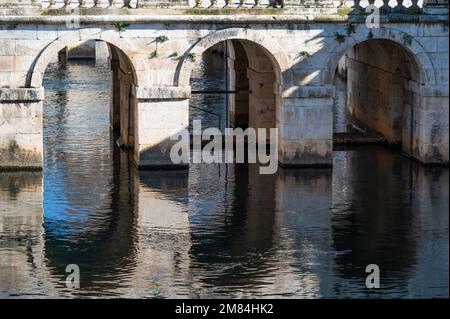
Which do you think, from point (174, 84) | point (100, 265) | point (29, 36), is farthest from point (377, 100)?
point (100, 265)

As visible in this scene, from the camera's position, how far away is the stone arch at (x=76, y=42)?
2030 inches

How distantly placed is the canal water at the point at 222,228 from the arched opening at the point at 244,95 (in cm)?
361

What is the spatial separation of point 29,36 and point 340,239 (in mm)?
14688

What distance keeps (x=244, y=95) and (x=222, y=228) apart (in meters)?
17.6

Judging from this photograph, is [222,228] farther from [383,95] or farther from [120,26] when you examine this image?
[383,95]

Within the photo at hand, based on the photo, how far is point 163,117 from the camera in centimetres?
5259

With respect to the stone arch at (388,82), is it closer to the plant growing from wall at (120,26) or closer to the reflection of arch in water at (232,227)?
the reflection of arch in water at (232,227)

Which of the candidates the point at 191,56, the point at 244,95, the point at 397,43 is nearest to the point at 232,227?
the point at 191,56

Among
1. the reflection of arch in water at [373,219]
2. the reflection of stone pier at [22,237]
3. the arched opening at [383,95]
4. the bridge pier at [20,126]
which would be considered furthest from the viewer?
the arched opening at [383,95]

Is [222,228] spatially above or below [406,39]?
below

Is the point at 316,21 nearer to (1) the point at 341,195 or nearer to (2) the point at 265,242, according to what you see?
(1) the point at 341,195

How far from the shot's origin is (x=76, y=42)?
51781 mm

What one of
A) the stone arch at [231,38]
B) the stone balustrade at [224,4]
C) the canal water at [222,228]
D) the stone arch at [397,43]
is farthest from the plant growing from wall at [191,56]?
the stone arch at [397,43]
